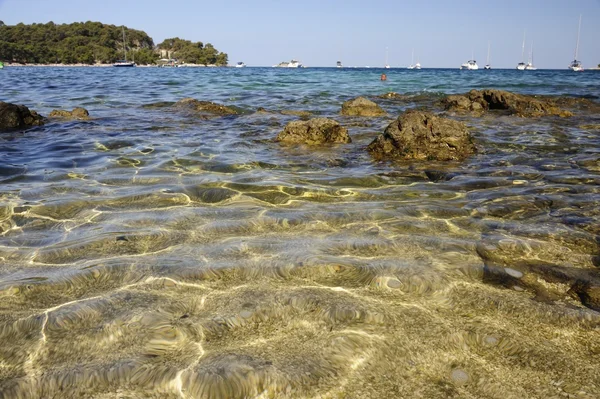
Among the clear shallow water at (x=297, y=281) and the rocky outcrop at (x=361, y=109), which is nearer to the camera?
the clear shallow water at (x=297, y=281)

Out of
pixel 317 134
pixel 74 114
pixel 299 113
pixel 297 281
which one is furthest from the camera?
pixel 299 113

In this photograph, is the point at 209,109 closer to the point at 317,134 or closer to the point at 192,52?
the point at 317,134

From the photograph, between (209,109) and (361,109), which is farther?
(209,109)

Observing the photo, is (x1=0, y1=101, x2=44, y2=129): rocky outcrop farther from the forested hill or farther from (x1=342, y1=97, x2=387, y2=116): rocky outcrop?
the forested hill

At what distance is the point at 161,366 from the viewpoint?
6.26 ft

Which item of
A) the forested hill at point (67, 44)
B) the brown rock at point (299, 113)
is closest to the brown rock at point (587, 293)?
the brown rock at point (299, 113)

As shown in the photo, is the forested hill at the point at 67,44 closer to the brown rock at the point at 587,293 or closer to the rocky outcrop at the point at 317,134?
the rocky outcrop at the point at 317,134

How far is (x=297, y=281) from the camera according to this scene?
8.98 ft

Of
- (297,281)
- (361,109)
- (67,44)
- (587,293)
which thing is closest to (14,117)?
(361,109)

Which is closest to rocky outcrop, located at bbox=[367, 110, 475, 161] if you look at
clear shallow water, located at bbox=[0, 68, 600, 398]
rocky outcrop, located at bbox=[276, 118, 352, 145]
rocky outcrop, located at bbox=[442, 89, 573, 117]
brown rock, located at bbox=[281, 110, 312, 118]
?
rocky outcrop, located at bbox=[276, 118, 352, 145]

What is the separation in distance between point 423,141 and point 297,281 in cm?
519

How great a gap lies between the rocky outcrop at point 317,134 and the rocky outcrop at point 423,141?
953 millimetres

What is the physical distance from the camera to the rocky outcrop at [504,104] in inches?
492

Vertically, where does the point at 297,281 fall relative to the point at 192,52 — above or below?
below
